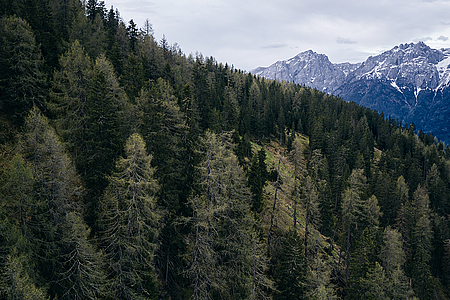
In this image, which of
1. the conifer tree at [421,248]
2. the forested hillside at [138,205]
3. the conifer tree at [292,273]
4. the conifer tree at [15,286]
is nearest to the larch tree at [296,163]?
the forested hillside at [138,205]

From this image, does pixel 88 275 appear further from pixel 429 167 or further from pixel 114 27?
pixel 429 167

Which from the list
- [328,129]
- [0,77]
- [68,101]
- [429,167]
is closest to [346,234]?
[68,101]

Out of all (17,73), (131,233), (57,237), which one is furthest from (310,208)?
(17,73)

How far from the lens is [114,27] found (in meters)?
75.1

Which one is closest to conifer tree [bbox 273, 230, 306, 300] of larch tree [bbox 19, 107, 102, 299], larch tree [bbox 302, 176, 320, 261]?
larch tree [bbox 302, 176, 320, 261]

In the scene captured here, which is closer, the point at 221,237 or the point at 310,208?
the point at 221,237

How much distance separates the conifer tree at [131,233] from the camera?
674 inches

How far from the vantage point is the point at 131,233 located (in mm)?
17875

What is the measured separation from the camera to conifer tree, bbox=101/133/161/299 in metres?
17.1

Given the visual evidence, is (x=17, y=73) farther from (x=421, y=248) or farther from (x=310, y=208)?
(x=421, y=248)

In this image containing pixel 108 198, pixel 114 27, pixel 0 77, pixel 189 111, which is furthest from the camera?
pixel 114 27

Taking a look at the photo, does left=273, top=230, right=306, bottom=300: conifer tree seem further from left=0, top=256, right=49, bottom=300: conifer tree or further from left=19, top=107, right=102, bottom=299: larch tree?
left=0, top=256, right=49, bottom=300: conifer tree

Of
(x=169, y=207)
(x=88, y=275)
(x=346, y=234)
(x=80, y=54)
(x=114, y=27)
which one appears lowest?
(x=346, y=234)

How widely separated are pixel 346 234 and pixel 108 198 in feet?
114
